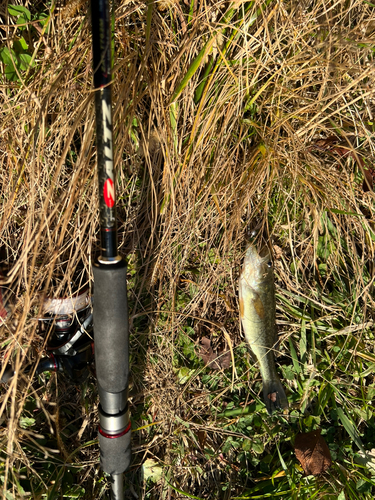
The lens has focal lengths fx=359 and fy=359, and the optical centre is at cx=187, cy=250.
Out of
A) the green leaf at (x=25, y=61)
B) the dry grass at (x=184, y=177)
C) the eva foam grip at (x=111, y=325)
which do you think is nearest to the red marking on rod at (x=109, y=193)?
the eva foam grip at (x=111, y=325)

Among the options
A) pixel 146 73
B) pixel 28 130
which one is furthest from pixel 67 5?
pixel 28 130

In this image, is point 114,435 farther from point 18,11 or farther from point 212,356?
point 18,11

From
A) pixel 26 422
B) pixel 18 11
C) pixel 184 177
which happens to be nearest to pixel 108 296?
pixel 184 177

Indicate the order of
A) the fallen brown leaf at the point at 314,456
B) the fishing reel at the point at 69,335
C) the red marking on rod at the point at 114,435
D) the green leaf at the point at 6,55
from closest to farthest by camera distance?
the red marking on rod at the point at 114,435 < the green leaf at the point at 6,55 < the fishing reel at the point at 69,335 < the fallen brown leaf at the point at 314,456

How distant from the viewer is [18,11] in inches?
54.5

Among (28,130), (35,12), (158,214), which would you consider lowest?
(158,214)

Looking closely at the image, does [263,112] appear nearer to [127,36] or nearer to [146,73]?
[146,73]

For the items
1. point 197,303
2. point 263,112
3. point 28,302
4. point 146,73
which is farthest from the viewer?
point 197,303

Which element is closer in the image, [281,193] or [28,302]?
[28,302]

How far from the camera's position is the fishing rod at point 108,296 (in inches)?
37.5

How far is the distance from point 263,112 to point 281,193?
14.9 inches

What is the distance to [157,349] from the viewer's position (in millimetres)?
1751

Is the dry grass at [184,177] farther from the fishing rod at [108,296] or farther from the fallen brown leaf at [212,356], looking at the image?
the fishing rod at [108,296]

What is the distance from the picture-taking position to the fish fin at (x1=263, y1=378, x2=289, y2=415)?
177 cm
